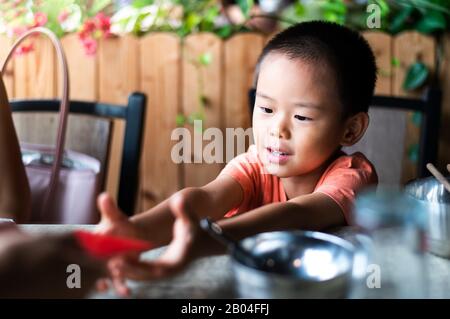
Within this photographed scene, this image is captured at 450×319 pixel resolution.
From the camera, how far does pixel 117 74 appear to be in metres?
1.48

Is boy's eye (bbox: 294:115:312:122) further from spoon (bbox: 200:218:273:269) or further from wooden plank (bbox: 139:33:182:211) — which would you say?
wooden plank (bbox: 139:33:182:211)

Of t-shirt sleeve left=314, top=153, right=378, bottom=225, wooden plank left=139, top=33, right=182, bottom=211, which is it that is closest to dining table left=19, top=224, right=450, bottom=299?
t-shirt sleeve left=314, top=153, right=378, bottom=225

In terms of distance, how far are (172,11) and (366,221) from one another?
4.08ft

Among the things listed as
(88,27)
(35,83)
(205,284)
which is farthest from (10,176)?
(88,27)

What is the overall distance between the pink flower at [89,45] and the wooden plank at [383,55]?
0.62m

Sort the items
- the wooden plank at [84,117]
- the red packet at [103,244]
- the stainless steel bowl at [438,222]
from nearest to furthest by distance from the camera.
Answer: the red packet at [103,244]
the stainless steel bowl at [438,222]
the wooden plank at [84,117]

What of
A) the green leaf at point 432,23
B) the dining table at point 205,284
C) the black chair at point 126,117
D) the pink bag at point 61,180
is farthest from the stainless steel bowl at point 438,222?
the green leaf at point 432,23

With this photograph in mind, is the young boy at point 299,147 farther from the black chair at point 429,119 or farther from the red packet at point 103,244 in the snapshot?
the black chair at point 429,119

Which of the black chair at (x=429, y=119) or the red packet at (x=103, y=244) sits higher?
the red packet at (x=103, y=244)

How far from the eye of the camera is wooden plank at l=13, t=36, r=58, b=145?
3.70 ft

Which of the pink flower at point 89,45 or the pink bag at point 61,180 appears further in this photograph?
the pink flower at point 89,45

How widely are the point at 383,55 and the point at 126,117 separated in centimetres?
72

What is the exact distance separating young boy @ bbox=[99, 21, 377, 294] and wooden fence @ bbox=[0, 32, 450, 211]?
0.78 m

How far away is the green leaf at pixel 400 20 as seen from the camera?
146 centimetres
